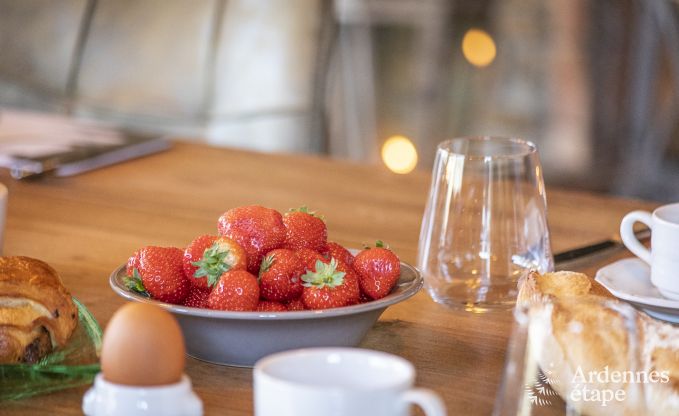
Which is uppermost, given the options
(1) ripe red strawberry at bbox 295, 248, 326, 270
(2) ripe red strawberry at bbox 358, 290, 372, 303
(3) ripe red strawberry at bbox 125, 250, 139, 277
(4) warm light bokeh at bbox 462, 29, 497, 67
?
(4) warm light bokeh at bbox 462, 29, 497, 67

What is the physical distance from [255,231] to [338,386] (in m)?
0.25

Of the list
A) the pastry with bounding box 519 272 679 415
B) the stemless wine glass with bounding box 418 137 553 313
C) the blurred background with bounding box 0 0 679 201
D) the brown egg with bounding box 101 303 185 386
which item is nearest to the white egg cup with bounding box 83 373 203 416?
the brown egg with bounding box 101 303 185 386

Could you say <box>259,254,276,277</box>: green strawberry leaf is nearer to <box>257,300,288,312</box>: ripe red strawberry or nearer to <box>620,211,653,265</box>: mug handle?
<box>257,300,288,312</box>: ripe red strawberry

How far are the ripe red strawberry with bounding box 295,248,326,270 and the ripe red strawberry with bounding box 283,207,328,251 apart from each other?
0.04 ft

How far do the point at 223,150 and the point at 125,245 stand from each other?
0.51m

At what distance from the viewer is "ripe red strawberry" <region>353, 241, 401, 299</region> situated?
2.55 feet

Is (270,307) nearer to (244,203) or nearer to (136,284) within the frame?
(136,284)

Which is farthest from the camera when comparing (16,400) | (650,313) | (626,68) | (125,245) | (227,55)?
(626,68)

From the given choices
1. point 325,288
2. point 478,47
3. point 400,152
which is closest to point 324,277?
point 325,288

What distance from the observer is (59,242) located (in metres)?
1.11

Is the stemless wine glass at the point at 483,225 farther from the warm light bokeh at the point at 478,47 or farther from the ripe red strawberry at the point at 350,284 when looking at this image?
the warm light bokeh at the point at 478,47

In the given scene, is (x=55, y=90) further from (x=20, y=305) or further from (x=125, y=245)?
(x=20, y=305)

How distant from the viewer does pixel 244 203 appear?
129cm

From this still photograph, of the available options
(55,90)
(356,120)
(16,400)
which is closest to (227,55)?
(55,90)
